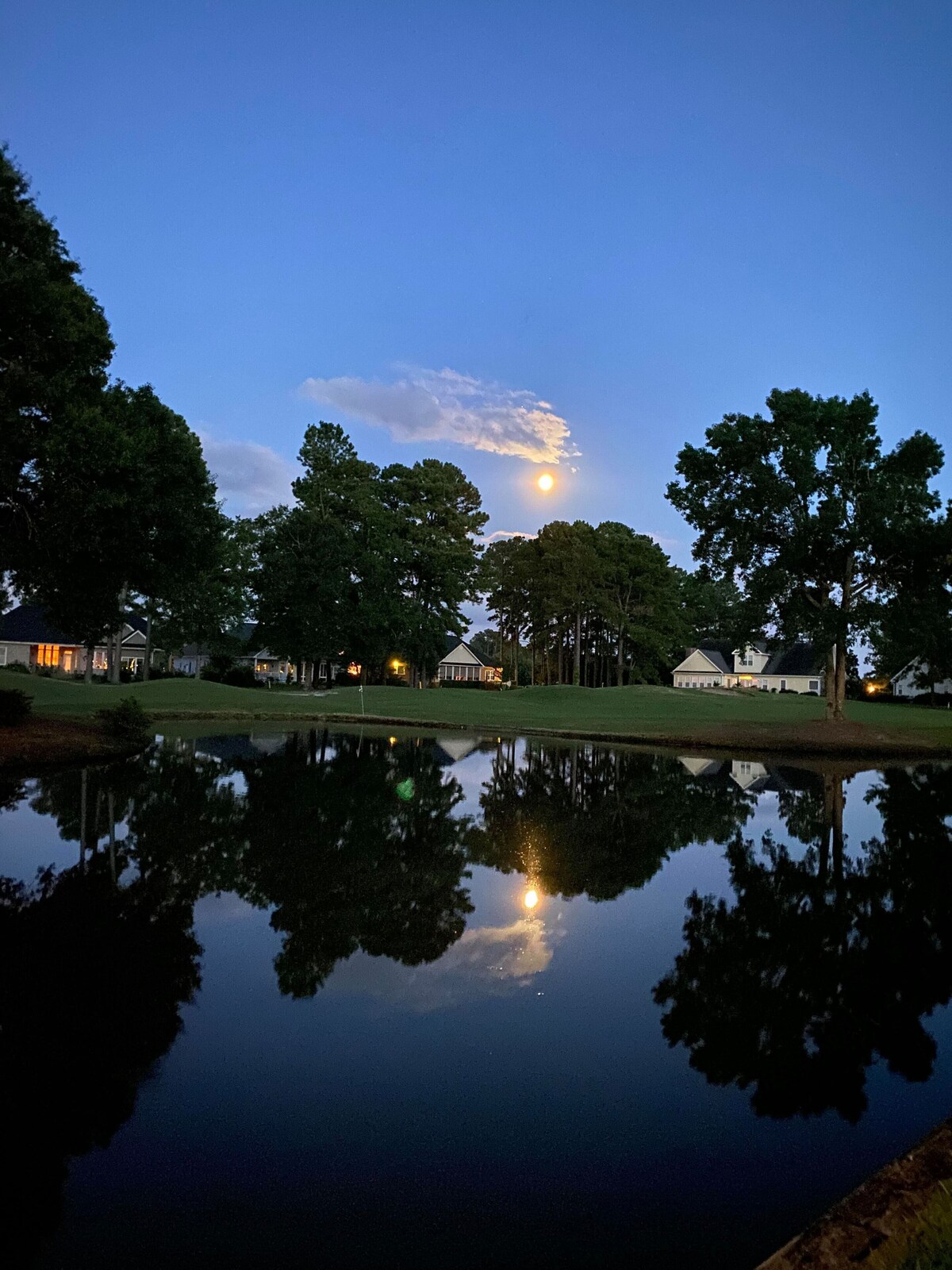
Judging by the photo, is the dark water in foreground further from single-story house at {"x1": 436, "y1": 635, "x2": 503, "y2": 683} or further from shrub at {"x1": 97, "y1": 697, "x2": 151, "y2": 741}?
single-story house at {"x1": 436, "y1": 635, "x2": 503, "y2": 683}

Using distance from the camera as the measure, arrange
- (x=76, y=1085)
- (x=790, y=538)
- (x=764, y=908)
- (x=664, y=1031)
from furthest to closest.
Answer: (x=790, y=538) → (x=764, y=908) → (x=664, y=1031) → (x=76, y=1085)

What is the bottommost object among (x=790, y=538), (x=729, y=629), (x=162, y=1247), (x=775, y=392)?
(x=162, y=1247)

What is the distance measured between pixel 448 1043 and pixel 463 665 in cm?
9201

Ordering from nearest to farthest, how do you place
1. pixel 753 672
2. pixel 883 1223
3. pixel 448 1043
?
pixel 883 1223
pixel 448 1043
pixel 753 672

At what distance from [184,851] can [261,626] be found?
154ft

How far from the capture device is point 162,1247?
3.16 metres

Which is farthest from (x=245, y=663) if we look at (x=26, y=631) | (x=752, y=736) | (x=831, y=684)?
(x=752, y=736)

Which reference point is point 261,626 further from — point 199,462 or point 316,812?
point 316,812

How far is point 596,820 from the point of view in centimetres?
1315

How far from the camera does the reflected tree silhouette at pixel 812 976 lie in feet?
15.7

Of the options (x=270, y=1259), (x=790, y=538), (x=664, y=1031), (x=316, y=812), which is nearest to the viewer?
(x=270, y=1259)

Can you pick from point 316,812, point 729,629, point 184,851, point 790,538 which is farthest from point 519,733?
point 184,851

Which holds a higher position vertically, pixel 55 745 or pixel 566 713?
pixel 566 713

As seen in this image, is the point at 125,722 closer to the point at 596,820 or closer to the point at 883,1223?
the point at 596,820
